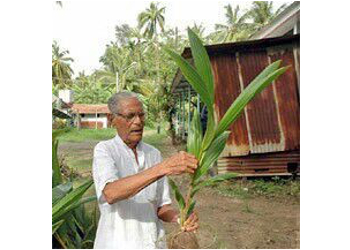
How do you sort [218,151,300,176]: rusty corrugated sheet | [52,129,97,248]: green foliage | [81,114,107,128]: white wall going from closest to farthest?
1. [52,129,97,248]: green foliage
2. [81,114,107,128]: white wall
3. [218,151,300,176]: rusty corrugated sheet

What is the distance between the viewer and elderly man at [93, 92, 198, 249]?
2.62 feet

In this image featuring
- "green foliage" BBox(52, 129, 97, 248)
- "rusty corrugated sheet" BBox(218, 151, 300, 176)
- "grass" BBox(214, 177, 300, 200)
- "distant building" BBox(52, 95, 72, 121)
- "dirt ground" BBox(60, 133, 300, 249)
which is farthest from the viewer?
A: "rusty corrugated sheet" BBox(218, 151, 300, 176)

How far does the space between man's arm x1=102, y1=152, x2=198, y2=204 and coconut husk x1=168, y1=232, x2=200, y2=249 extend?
136 mm

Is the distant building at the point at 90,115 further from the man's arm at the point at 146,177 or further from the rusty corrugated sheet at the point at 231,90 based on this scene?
the rusty corrugated sheet at the point at 231,90

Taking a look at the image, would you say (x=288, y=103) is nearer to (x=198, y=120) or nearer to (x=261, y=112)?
(x=261, y=112)

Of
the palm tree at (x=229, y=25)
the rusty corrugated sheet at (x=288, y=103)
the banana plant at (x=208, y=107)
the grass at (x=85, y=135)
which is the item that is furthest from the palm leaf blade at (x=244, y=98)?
the rusty corrugated sheet at (x=288, y=103)

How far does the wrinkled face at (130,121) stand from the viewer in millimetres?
831

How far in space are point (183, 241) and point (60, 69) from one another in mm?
783

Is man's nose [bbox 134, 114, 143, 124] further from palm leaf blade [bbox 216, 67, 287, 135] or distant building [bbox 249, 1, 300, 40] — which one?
distant building [bbox 249, 1, 300, 40]

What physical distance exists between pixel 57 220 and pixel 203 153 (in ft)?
1.37

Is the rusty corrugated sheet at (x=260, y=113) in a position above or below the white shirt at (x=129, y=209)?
Result: above

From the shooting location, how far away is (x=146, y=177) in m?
0.68

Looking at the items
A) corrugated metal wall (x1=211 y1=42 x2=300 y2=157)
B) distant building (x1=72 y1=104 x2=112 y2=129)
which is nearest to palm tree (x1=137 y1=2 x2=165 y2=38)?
distant building (x1=72 y1=104 x2=112 y2=129)

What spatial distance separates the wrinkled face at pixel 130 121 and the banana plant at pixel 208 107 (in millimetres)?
124
